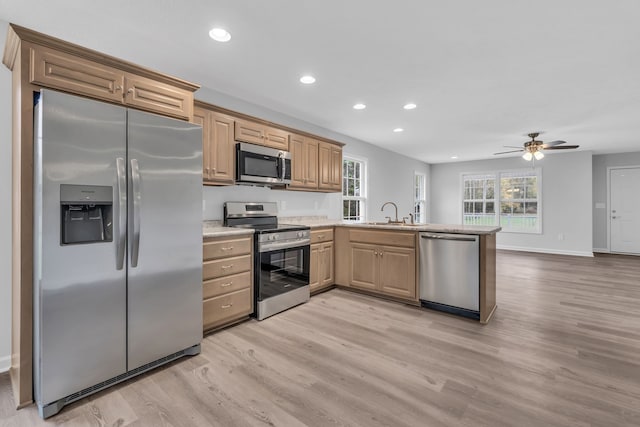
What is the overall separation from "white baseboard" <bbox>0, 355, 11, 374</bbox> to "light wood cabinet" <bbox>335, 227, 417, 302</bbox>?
10.6 ft

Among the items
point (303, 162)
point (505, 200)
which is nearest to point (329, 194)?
point (303, 162)

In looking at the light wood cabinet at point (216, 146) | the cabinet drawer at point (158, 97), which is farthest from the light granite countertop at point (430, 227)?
the cabinet drawer at point (158, 97)

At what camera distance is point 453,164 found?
8836mm

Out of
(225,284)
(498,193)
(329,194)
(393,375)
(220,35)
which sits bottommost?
(393,375)

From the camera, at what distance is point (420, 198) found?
29.1 ft

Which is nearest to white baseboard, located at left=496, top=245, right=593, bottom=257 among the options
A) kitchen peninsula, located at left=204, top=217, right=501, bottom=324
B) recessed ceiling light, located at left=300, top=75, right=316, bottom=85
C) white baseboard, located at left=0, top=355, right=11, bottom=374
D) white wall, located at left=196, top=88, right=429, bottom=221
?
white wall, located at left=196, top=88, right=429, bottom=221

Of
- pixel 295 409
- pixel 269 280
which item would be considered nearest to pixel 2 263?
pixel 269 280

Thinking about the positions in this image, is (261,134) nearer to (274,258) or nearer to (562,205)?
(274,258)

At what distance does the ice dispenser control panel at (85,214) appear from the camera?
1744mm

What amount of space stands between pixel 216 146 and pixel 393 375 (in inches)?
104

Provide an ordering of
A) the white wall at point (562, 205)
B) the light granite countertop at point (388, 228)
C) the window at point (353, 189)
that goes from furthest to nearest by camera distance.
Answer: the white wall at point (562, 205) → the window at point (353, 189) → the light granite countertop at point (388, 228)

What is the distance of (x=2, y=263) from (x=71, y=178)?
0.98m

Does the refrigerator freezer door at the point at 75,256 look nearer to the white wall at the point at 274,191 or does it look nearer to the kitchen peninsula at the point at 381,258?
the white wall at the point at 274,191

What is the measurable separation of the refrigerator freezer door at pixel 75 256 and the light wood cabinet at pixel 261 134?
148 cm
